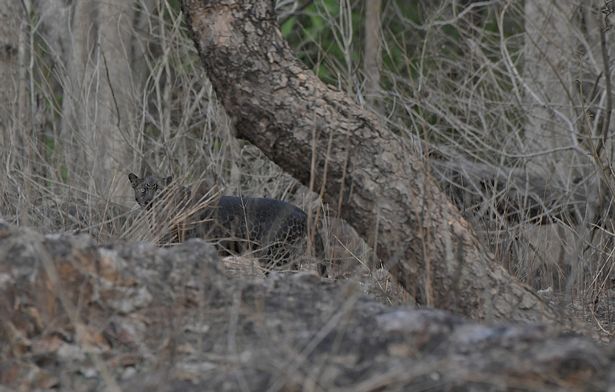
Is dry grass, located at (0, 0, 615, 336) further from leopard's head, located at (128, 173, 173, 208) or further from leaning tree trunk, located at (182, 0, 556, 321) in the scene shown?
leaning tree trunk, located at (182, 0, 556, 321)

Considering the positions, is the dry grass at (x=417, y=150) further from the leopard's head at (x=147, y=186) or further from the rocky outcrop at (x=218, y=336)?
the rocky outcrop at (x=218, y=336)

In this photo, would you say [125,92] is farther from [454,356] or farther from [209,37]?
[454,356]

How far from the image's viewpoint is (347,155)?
13.3ft

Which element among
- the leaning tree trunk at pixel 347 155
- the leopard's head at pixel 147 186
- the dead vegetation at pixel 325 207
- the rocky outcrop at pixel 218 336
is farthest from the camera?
the leopard's head at pixel 147 186

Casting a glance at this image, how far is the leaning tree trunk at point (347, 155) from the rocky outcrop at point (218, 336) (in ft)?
2.89

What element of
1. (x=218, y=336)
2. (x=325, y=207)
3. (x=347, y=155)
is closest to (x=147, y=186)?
(x=325, y=207)

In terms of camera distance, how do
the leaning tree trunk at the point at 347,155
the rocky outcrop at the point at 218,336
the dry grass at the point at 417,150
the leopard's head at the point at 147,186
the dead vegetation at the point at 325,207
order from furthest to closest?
1. the leopard's head at the point at 147,186
2. the dry grass at the point at 417,150
3. the leaning tree trunk at the point at 347,155
4. the dead vegetation at the point at 325,207
5. the rocky outcrop at the point at 218,336

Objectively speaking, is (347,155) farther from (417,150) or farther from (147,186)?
(147,186)

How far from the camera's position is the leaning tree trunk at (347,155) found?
3994mm

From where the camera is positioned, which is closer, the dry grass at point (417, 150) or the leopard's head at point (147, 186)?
the dry grass at point (417, 150)

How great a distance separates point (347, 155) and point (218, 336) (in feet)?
4.56

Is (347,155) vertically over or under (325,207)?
over

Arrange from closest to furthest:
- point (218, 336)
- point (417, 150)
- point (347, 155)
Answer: point (218, 336)
point (347, 155)
point (417, 150)

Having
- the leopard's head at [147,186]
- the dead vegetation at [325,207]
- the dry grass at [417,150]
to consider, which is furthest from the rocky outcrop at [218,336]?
the leopard's head at [147,186]
